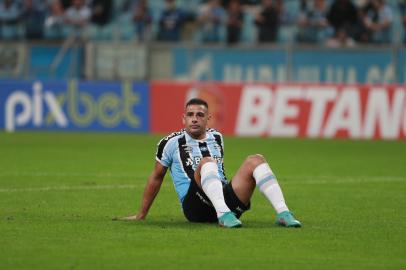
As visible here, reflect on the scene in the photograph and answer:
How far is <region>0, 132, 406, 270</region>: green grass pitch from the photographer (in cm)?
862

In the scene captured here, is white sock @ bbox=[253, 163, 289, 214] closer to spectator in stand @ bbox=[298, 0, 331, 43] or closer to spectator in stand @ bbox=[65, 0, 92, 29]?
spectator in stand @ bbox=[298, 0, 331, 43]

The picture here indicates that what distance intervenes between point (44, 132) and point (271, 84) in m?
6.01

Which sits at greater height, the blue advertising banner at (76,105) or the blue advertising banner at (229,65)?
the blue advertising banner at (229,65)

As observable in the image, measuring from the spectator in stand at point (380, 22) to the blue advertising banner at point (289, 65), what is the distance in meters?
0.70

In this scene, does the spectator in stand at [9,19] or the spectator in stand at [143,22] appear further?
the spectator in stand at [9,19]

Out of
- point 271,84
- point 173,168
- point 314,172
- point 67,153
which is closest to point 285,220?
point 173,168

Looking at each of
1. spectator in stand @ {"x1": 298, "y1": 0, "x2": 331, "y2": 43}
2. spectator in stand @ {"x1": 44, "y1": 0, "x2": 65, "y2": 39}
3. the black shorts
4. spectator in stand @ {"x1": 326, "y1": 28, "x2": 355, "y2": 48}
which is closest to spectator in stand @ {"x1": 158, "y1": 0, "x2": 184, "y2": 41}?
spectator in stand @ {"x1": 44, "y1": 0, "x2": 65, "y2": 39}

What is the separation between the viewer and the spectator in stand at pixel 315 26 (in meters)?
27.0

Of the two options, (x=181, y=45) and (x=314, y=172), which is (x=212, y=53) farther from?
(x=314, y=172)

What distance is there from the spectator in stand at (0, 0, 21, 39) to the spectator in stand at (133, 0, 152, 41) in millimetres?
3243

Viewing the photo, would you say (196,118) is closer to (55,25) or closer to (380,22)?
(380,22)

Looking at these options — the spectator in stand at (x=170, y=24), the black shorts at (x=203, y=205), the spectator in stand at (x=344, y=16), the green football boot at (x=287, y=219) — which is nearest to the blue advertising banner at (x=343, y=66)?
the spectator in stand at (x=344, y=16)

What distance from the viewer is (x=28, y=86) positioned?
1087 inches

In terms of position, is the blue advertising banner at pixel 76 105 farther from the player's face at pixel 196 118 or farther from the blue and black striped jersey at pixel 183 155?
the player's face at pixel 196 118
